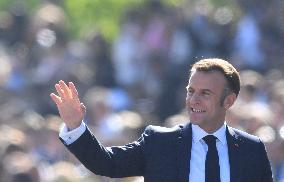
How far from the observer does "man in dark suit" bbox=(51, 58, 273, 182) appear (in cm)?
661

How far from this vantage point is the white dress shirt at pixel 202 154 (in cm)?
675

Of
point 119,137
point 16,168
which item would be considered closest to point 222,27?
point 119,137

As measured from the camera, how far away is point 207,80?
22.3 feet

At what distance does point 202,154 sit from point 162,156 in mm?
236

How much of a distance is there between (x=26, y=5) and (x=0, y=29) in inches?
18.6

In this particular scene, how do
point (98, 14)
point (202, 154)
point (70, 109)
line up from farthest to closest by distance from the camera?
point (98, 14)
point (202, 154)
point (70, 109)

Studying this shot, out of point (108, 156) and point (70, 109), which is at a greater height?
point (70, 109)

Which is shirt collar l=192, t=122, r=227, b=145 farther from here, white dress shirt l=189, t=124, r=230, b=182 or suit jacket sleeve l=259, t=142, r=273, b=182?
suit jacket sleeve l=259, t=142, r=273, b=182

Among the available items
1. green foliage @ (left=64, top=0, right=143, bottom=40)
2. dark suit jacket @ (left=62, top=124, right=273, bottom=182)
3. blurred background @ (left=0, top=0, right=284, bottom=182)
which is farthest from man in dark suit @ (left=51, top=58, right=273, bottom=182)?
green foliage @ (left=64, top=0, right=143, bottom=40)

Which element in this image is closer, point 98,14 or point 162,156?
point 162,156

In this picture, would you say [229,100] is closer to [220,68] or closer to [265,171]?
[220,68]

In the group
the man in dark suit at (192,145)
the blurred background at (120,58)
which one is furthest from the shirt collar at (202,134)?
the blurred background at (120,58)

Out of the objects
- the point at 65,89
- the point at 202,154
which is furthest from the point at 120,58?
the point at 65,89

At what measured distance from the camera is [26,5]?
15.2m
